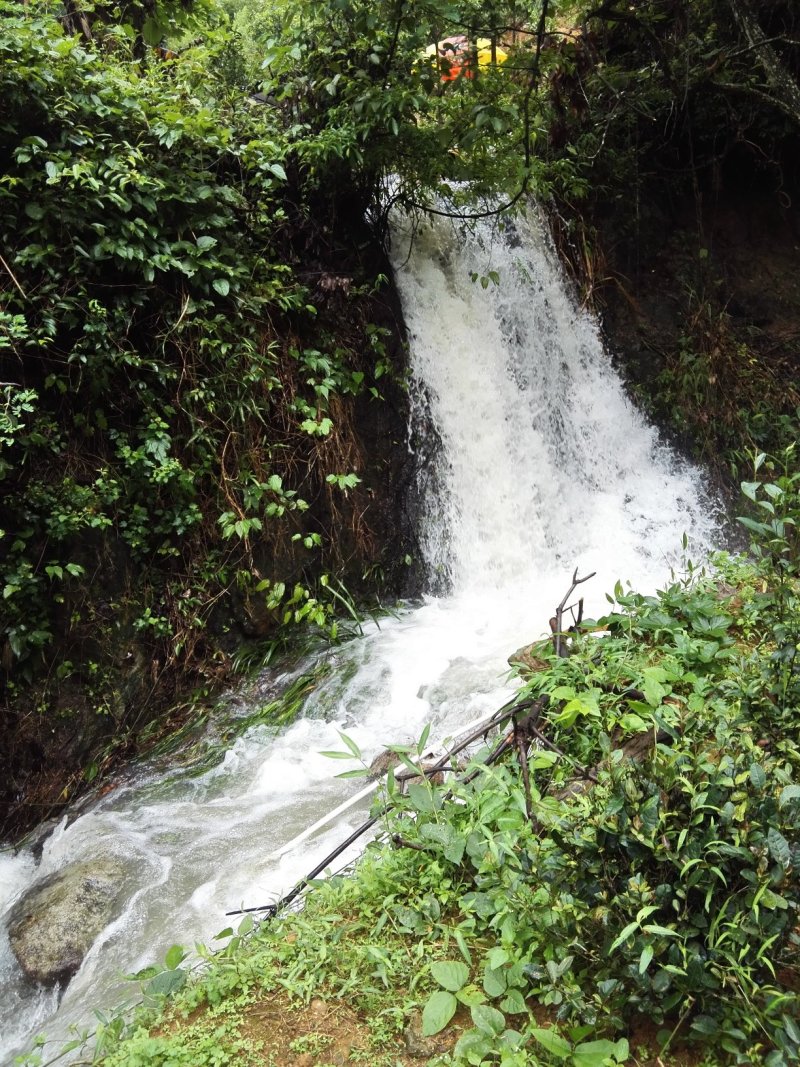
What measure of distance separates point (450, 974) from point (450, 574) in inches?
171

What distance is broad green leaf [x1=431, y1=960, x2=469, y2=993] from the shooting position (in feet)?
6.31

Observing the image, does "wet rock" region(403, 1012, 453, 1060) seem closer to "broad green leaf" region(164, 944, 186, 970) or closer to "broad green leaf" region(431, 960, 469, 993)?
"broad green leaf" region(431, 960, 469, 993)

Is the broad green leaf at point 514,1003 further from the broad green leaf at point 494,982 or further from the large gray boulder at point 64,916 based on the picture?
the large gray boulder at point 64,916

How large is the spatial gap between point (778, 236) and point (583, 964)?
9.05 metres

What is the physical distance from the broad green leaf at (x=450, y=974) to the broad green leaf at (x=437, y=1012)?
0.02m

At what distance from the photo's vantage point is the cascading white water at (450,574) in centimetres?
318

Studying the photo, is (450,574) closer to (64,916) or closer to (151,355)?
A: (151,355)

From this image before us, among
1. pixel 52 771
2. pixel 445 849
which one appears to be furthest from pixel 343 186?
pixel 445 849

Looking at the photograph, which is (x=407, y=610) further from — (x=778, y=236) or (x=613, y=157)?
(x=778, y=236)

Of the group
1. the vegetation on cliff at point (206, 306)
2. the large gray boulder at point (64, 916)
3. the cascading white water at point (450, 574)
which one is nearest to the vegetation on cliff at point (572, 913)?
the cascading white water at point (450, 574)

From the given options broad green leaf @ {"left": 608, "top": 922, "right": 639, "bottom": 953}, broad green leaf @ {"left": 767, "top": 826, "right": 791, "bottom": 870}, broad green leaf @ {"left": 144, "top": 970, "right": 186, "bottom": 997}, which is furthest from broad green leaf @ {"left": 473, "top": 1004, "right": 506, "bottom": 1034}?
broad green leaf @ {"left": 144, "top": 970, "right": 186, "bottom": 997}

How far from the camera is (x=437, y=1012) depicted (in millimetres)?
1861

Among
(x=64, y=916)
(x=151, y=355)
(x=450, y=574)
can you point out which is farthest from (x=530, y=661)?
(x=151, y=355)

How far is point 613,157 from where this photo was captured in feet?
25.3
